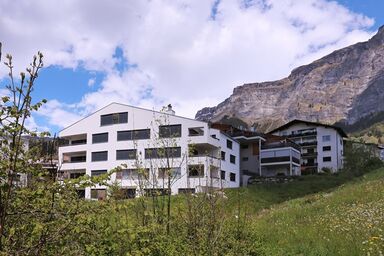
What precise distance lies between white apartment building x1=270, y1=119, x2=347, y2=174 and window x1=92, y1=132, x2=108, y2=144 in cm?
4884

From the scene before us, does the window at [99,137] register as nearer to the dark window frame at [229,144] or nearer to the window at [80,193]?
the dark window frame at [229,144]

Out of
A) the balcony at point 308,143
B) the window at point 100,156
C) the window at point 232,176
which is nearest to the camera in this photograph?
the window at point 232,176

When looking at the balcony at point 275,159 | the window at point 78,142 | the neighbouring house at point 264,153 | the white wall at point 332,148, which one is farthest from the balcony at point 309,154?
the window at point 78,142

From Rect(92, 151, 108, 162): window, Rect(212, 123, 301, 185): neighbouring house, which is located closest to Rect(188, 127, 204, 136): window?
Rect(92, 151, 108, 162): window

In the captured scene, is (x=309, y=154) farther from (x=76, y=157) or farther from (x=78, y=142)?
(x=76, y=157)

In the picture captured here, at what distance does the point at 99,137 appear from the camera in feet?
184

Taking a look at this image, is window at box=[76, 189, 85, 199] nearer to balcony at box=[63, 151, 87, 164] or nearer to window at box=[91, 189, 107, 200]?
window at box=[91, 189, 107, 200]

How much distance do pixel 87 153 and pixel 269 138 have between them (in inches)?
1385

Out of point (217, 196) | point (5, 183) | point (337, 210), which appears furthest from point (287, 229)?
point (5, 183)

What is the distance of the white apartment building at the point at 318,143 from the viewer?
295ft

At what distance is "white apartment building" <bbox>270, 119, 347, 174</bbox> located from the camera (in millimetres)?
90062

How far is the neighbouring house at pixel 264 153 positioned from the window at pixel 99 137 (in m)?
21.8

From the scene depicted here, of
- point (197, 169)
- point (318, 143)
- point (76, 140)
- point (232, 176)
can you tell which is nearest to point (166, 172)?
point (197, 169)

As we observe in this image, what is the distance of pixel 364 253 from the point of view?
895 cm
